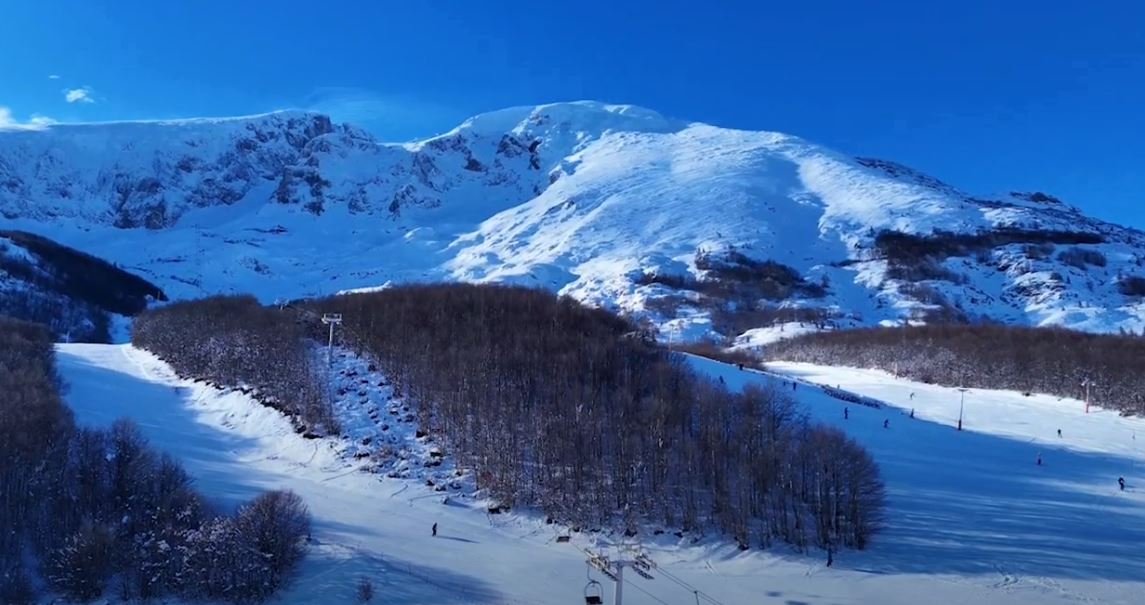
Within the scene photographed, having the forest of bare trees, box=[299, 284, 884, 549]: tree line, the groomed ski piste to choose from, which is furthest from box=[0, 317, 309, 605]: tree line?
the forest of bare trees

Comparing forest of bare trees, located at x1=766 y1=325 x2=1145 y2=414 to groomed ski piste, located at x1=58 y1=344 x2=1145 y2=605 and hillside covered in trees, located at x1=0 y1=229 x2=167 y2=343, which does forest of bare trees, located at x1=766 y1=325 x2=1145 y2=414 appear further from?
hillside covered in trees, located at x1=0 y1=229 x2=167 y2=343

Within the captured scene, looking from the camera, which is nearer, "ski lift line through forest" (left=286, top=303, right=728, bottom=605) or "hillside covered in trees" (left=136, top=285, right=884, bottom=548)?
"ski lift line through forest" (left=286, top=303, right=728, bottom=605)

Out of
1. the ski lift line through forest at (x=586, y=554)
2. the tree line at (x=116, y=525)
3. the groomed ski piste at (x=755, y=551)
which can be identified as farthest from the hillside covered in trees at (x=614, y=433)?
the tree line at (x=116, y=525)

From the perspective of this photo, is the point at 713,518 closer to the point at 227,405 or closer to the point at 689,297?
the point at 227,405

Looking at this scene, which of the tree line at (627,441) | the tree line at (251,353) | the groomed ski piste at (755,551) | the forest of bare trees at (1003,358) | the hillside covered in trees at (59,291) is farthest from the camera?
the hillside covered in trees at (59,291)

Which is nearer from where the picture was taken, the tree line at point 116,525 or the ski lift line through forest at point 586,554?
the tree line at point 116,525

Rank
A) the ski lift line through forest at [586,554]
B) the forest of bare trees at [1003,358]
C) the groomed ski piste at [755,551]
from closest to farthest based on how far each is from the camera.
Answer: the ski lift line through forest at [586,554] < the groomed ski piste at [755,551] < the forest of bare trees at [1003,358]

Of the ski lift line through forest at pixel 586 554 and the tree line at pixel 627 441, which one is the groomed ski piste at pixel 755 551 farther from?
the tree line at pixel 627 441

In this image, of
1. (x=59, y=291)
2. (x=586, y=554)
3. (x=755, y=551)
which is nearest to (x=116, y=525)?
(x=586, y=554)
